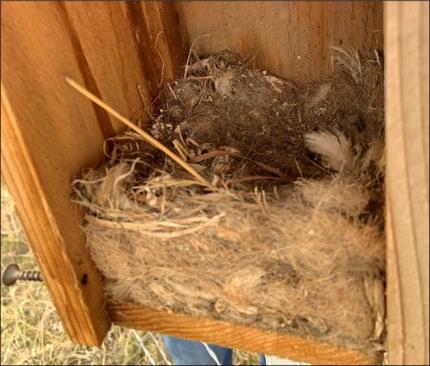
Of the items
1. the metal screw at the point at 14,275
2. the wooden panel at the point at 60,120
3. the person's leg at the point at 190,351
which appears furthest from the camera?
the person's leg at the point at 190,351

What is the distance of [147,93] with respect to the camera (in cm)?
86

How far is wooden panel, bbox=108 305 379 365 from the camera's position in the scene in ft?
2.10

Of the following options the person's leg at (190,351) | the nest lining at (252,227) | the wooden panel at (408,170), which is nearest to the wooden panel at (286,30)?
the nest lining at (252,227)

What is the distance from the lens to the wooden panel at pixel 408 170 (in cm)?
48

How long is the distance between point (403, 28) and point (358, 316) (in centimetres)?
29

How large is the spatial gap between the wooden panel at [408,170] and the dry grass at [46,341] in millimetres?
1278

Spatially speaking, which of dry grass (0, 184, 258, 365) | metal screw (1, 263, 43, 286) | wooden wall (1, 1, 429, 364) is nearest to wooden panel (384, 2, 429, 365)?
wooden wall (1, 1, 429, 364)

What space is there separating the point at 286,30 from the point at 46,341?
56.0 inches

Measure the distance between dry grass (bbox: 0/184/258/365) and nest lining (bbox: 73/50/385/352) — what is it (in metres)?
1.12

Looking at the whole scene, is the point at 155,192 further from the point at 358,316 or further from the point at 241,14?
the point at 241,14

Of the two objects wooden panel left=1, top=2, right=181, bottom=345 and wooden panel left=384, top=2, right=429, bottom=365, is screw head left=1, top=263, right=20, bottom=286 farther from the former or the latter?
wooden panel left=384, top=2, right=429, bottom=365

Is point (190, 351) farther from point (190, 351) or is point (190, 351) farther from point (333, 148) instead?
point (333, 148)

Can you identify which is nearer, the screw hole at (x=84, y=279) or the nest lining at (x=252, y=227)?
the nest lining at (x=252, y=227)

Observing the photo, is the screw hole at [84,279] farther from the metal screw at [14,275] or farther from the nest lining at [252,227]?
the metal screw at [14,275]
